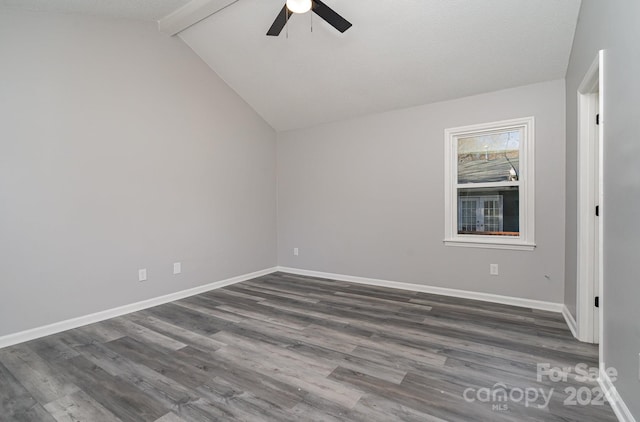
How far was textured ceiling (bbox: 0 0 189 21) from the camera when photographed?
2571 millimetres

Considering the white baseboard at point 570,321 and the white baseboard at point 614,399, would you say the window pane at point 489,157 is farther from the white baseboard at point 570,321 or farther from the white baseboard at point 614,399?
the white baseboard at point 614,399

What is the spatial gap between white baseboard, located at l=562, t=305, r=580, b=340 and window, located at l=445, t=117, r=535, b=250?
2.22ft

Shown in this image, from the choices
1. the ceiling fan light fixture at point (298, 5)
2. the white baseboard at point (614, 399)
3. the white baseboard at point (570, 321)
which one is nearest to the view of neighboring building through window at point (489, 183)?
the white baseboard at point (570, 321)

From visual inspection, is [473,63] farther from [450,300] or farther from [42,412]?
[42,412]

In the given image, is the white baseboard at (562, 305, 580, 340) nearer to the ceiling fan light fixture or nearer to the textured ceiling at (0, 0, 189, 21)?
the ceiling fan light fixture

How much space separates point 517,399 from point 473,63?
9.98 ft

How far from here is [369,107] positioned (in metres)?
4.16

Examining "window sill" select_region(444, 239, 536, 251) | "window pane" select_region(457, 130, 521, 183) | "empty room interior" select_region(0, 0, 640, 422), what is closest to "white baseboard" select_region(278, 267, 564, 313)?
"empty room interior" select_region(0, 0, 640, 422)

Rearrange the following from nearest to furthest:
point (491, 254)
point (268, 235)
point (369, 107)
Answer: point (491, 254)
point (369, 107)
point (268, 235)

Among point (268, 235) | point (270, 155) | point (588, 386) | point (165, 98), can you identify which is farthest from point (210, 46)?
point (588, 386)

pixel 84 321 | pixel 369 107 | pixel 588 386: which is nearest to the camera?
pixel 588 386

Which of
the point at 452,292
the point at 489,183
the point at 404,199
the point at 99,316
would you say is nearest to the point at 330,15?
the point at 404,199

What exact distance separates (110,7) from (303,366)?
12.1ft

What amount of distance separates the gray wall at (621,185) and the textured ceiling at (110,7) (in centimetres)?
354
